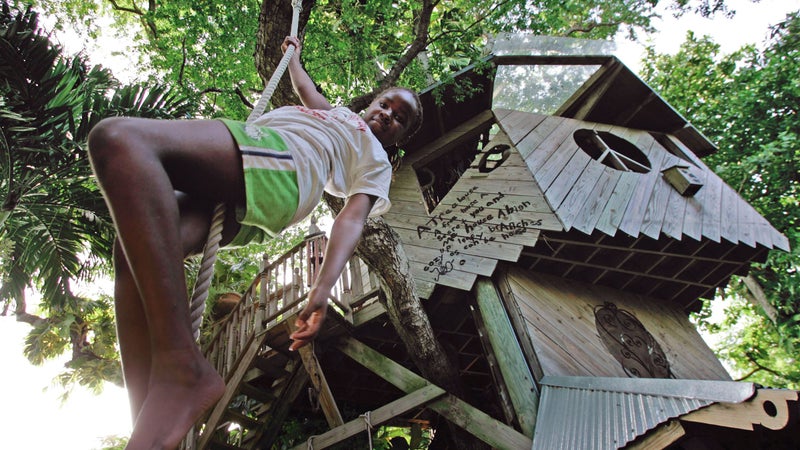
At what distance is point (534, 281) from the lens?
527 cm

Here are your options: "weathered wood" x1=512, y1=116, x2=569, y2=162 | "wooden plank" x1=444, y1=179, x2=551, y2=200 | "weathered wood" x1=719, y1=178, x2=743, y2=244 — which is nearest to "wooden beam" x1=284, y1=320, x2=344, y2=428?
"wooden plank" x1=444, y1=179, x2=551, y2=200

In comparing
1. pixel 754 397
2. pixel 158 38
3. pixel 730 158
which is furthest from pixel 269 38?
pixel 730 158

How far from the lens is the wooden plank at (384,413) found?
14.9ft

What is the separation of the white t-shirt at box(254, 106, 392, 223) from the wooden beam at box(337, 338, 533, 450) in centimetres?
304

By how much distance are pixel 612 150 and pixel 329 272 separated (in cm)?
654

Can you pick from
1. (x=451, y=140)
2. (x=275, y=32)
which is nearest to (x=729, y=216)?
(x=451, y=140)

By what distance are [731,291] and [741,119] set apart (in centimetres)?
432

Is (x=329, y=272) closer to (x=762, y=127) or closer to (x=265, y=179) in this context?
(x=265, y=179)

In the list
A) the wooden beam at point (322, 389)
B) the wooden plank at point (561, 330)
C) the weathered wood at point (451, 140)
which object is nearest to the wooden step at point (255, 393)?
the wooden beam at point (322, 389)

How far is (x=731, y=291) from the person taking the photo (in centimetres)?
1097

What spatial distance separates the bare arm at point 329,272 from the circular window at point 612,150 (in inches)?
230

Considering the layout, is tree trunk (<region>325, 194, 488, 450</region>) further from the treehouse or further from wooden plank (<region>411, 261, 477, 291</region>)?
wooden plank (<region>411, 261, 477, 291</region>)

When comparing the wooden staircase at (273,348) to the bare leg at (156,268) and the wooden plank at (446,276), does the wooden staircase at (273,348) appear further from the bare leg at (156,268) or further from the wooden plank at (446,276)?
the bare leg at (156,268)

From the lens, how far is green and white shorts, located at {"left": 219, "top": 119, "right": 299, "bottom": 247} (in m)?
1.24
